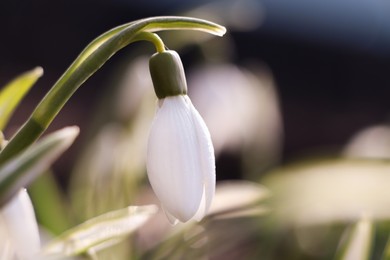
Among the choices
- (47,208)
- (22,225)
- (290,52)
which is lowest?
(290,52)

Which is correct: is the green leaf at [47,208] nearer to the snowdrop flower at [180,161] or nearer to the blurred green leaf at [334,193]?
the blurred green leaf at [334,193]

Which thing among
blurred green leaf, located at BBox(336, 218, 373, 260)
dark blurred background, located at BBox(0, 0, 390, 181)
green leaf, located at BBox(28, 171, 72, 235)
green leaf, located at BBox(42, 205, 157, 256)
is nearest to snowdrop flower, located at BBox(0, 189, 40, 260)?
green leaf, located at BBox(42, 205, 157, 256)

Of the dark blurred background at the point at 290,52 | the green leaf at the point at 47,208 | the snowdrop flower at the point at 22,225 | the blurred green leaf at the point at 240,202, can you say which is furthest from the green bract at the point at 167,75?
the dark blurred background at the point at 290,52

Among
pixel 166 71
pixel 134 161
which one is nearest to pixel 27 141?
pixel 166 71

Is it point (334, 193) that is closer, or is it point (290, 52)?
point (334, 193)

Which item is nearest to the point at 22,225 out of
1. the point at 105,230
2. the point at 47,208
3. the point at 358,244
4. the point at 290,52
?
the point at 105,230

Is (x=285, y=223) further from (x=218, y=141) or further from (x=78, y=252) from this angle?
(x=218, y=141)

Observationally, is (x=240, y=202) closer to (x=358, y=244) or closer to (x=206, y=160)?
(x=358, y=244)
